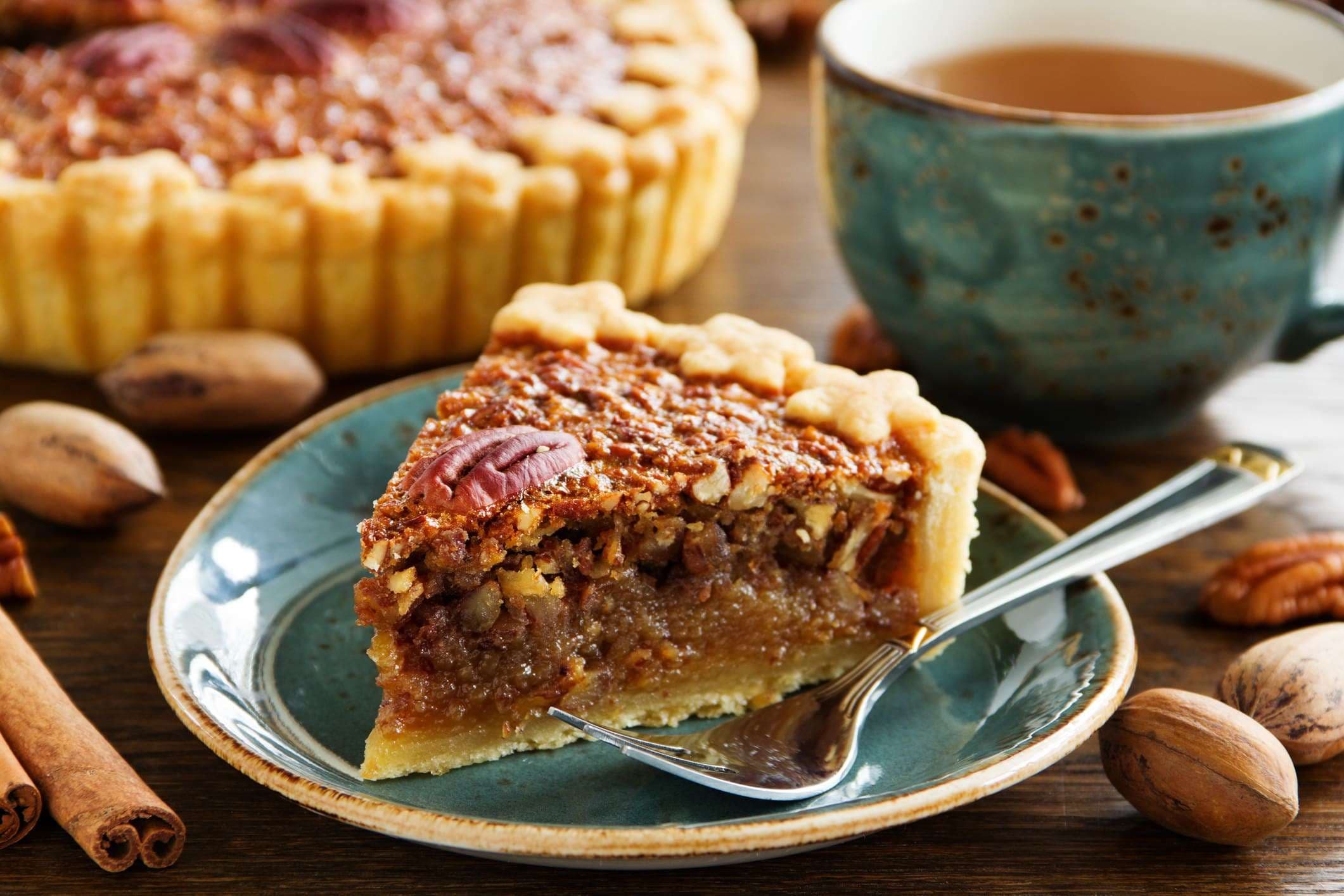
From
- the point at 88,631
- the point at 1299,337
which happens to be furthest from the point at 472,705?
the point at 1299,337

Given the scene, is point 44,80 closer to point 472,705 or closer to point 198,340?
point 198,340

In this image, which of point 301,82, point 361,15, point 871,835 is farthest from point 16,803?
point 361,15

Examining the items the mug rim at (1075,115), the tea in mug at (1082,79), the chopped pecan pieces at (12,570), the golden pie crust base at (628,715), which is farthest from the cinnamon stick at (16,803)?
the tea in mug at (1082,79)

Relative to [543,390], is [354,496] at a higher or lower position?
lower

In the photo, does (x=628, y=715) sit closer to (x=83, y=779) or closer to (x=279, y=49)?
(x=83, y=779)

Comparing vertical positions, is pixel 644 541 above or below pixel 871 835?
above

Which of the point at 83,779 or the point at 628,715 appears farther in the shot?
the point at 628,715
